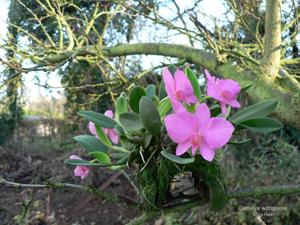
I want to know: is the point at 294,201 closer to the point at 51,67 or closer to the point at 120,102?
the point at 51,67

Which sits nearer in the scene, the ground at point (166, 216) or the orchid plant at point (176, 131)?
the orchid plant at point (176, 131)

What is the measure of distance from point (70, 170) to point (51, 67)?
269cm

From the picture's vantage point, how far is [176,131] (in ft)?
2.98

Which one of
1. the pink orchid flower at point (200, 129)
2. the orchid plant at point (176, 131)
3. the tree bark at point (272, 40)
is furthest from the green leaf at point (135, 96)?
the tree bark at point (272, 40)

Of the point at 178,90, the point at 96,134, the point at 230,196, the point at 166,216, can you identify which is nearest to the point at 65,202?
the point at 166,216

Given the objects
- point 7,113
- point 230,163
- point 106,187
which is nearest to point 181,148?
point 230,163

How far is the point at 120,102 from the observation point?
123cm

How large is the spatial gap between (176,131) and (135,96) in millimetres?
237

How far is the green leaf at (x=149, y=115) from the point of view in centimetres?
99

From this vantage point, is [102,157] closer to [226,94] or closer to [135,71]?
[226,94]

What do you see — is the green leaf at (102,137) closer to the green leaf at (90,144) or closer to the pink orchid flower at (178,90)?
the green leaf at (90,144)

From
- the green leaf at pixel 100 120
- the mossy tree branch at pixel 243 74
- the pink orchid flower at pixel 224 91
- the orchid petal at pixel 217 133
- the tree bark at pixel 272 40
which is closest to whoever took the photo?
the orchid petal at pixel 217 133

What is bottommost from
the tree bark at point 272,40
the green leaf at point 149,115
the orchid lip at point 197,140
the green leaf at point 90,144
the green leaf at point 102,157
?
the green leaf at point 102,157

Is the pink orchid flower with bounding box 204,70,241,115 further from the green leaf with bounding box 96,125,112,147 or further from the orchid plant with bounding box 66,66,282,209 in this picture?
the green leaf with bounding box 96,125,112,147
